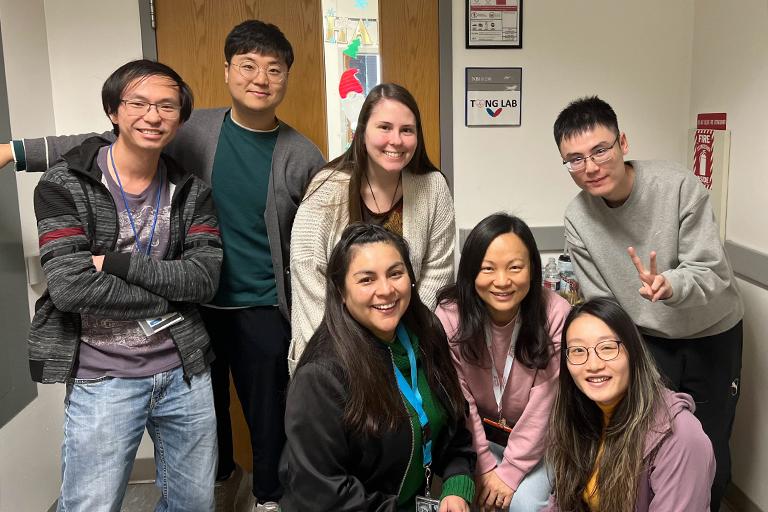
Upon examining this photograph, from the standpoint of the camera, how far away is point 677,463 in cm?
155

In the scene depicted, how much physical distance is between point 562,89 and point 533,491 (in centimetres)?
175

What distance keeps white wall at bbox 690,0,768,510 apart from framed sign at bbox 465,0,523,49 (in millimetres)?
802

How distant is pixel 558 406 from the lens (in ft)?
5.84

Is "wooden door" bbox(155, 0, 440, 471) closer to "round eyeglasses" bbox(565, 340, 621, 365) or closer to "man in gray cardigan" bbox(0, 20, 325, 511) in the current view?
"man in gray cardigan" bbox(0, 20, 325, 511)

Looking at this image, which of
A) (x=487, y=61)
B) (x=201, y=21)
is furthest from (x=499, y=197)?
(x=201, y=21)

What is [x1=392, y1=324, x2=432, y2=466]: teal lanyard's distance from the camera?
172 centimetres

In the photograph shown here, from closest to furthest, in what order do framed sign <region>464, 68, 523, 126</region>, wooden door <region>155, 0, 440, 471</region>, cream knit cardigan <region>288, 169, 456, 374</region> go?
cream knit cardigan <region>288, 169, 456, 374</region>, wooden door <region>155, 0, 440, 471</region>, framed sign <region>464, 68, 523, 126</region>

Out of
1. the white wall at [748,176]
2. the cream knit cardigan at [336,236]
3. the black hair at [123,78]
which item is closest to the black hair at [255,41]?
the black hair at [123,78]

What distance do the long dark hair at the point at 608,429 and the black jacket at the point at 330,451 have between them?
0.42m

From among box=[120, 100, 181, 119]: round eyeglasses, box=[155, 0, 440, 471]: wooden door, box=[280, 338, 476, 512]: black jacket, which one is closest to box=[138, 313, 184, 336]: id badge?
box=[280, 338, 476, 512]: black jacket

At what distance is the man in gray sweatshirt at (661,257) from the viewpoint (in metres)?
1.99

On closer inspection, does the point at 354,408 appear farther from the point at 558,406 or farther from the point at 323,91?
the point at 323,91

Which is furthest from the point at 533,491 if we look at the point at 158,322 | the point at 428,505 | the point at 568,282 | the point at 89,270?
the point at 89,270

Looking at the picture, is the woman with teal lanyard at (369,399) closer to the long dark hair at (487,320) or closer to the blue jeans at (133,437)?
the long dark hair at (487,320)
